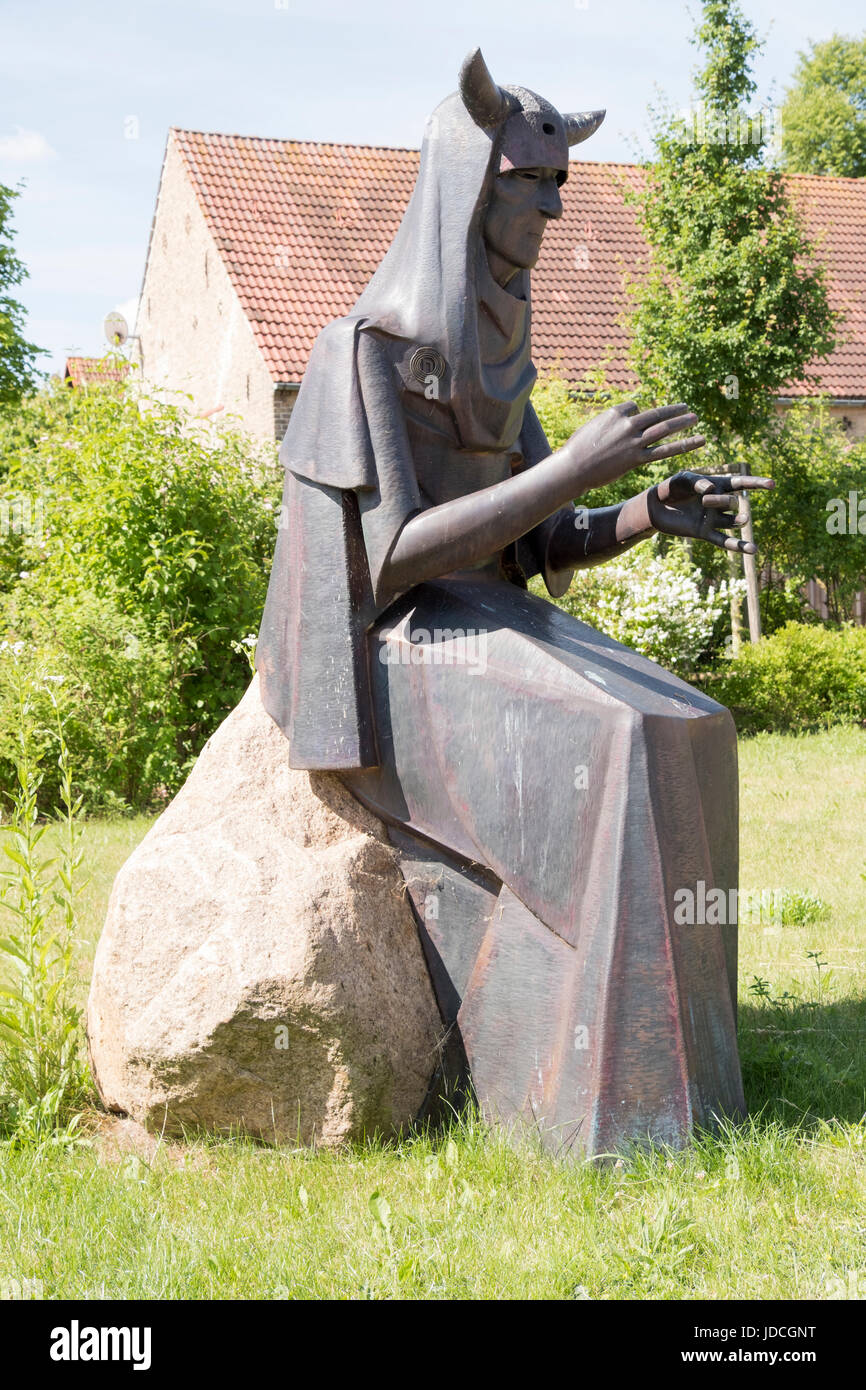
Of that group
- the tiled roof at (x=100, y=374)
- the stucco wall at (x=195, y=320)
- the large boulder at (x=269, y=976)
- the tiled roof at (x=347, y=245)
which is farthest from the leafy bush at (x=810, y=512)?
the large boulder at (x=269, y=976)

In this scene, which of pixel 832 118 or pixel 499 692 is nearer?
pixel 499 692

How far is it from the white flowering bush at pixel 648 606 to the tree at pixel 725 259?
1.19 m

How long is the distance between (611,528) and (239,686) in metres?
6.54

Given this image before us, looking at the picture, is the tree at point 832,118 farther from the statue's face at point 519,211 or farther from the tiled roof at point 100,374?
the statue's face at point 519,211

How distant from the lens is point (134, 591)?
998 cm

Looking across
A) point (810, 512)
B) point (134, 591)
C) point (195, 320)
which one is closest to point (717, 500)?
point (134, 591)

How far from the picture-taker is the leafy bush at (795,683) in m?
12.7

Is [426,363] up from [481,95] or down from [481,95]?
down

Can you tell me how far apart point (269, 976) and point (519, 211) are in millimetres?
2017

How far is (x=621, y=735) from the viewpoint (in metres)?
3.31

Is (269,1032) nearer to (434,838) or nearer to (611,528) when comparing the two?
(434,838)

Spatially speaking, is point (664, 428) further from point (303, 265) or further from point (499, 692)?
point (303, 265)

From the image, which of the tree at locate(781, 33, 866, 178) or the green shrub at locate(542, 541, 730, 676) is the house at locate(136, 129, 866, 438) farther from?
the tree at locate(781, 33, 866, 178)

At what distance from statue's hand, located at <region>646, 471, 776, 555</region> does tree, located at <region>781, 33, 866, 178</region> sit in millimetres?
29635
